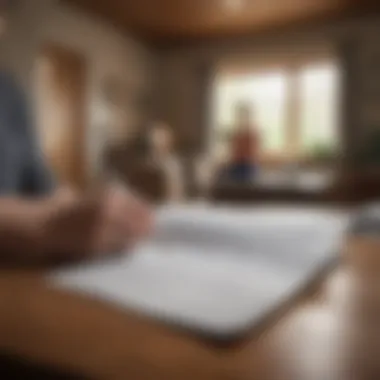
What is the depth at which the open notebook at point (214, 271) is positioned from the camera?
432 mm

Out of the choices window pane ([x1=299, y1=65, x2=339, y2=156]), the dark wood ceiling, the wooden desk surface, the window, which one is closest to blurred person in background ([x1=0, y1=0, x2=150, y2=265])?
the wooden desk surface

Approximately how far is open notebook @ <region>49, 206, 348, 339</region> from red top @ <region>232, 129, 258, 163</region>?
1491 mm

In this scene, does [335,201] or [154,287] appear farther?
[335,201]

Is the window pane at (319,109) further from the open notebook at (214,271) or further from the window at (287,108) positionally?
the open notebook at (214,271)

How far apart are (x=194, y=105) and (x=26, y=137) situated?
11.7 feet

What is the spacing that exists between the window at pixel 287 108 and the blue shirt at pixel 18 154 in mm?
3025

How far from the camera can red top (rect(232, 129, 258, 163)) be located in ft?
8.07

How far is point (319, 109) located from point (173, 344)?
4526 millimetres

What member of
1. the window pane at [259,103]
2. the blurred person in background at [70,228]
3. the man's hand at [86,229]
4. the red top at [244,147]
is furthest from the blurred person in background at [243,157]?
the window pane at [259,103]

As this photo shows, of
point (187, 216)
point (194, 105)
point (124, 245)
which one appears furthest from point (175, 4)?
point (124, 245)

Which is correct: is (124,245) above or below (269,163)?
below

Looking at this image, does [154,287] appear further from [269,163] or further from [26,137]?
[269,163]

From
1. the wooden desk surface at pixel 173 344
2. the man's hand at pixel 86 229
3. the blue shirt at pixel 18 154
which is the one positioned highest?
the blue shirt at pixel 18 154

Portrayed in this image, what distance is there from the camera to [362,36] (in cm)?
438
